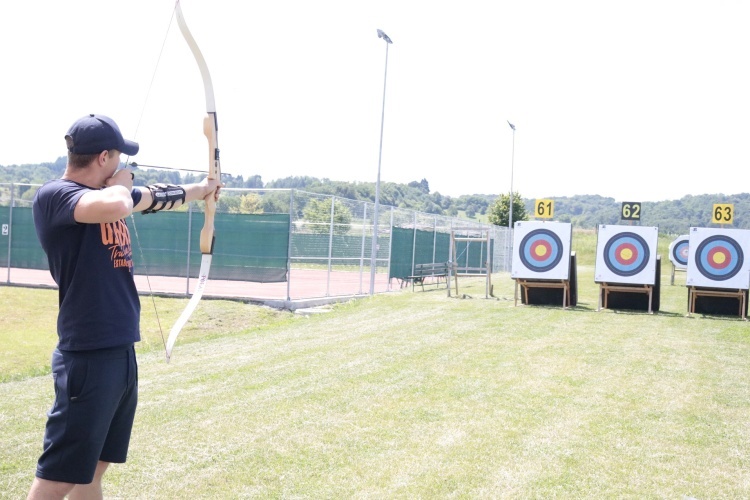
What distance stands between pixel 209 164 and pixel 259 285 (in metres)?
12.0

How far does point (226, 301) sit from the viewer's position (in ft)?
42.9

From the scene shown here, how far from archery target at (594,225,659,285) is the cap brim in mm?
12040

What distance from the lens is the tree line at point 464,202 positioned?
19.4 m

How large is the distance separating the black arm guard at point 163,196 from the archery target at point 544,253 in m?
11.4

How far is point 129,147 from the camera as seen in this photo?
9.23 ft

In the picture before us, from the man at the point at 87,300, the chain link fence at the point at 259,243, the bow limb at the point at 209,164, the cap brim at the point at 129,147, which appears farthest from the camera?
the chain link fence at the point at 259,243

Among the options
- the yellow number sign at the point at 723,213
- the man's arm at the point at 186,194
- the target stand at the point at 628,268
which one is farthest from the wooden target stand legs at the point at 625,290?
the man's arm at the point at 186,194

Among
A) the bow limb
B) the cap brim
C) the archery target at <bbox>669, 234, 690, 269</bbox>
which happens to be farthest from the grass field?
the archery target at <bbox>669, 234, 690, 269</bbox>

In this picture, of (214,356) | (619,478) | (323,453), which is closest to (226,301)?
(214,356)

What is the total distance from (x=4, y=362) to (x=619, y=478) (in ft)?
22.5

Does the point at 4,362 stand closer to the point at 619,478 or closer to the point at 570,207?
the point at 619,478

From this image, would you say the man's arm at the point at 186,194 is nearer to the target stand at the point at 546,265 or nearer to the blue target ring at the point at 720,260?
the target stand at the point at 546,265

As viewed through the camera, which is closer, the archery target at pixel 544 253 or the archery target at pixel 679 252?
the archery target at pixel 544 253

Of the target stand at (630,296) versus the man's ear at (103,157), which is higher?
the man's ear at (103,157)
